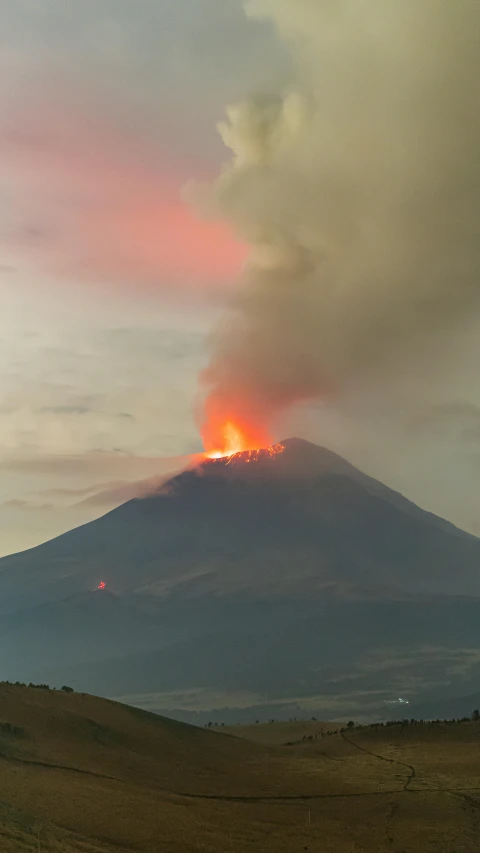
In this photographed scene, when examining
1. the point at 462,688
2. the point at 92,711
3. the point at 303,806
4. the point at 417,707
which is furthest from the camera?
the point at 462,688

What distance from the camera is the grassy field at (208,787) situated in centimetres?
2456

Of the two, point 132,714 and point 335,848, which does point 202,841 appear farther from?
point 132,714

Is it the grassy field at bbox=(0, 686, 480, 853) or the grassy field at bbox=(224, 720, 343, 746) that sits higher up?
the grassy field at bbox=(0, 686, 480, 853)

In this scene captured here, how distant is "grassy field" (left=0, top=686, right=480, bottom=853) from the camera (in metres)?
24.6

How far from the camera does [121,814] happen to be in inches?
1027

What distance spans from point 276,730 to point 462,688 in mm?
93303

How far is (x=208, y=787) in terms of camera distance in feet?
113

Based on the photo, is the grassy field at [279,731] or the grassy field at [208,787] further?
the grassy field at [279,731]

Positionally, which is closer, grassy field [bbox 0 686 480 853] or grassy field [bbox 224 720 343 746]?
grassy field [bbox 0 686 480 853]

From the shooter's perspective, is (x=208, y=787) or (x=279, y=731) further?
(x=279, y=731)

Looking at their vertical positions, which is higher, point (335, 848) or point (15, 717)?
point (15, 717)

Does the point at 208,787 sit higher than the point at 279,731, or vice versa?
the point at 208,787

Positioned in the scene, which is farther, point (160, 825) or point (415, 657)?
point (415, 657)

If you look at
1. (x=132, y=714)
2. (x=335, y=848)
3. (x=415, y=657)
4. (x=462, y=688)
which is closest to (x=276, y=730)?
(x=132, y=714)
